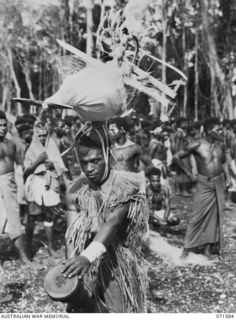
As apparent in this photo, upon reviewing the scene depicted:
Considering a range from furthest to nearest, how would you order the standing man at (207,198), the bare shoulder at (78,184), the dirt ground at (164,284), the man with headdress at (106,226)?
1. the standing man at (207,198)
2. the dirt ground at (164,284)
3. the bare shoulder at (78,184)
4. the man with headdress at (106,226)

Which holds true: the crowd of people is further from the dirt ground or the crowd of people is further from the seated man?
the dirt ground

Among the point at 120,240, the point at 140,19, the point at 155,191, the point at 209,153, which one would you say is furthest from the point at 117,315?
the point at 155,191

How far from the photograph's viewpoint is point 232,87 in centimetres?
1084

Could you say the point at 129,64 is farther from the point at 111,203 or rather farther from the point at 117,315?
the point at 117,315

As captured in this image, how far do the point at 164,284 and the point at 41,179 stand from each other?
180 centimetres

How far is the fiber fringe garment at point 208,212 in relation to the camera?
5332 millimetres

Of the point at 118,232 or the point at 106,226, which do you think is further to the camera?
the point at 118,232

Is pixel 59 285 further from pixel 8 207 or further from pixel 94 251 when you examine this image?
pixel 8 207

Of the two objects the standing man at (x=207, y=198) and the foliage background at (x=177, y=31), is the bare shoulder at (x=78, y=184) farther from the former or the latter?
the foliage background at (x=177, y=31)

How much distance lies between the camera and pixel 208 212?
5.38 metres

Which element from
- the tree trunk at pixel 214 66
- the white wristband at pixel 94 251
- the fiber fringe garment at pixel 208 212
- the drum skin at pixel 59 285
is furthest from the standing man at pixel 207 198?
the tree trunk at pixel 214 66

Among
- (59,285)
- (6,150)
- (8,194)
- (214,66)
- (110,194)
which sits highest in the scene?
(214,66)

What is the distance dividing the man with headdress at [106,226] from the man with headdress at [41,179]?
2.59m

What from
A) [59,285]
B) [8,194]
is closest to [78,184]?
[59,285]
